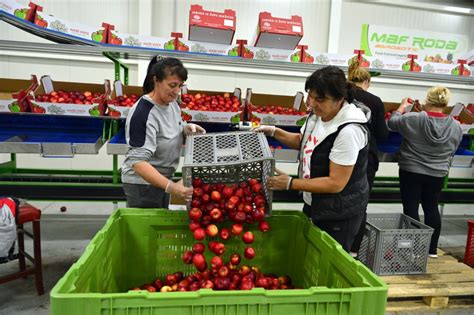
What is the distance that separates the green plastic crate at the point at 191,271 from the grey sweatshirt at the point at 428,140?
5.92ft

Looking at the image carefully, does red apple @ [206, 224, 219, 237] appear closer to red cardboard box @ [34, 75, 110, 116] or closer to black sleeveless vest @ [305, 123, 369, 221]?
black sleeveless vest @ [305, 123, 369, 221]

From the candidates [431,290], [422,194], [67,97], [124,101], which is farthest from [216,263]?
[67,97]

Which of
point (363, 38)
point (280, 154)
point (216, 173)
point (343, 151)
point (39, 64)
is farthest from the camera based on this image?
point (363, 38)

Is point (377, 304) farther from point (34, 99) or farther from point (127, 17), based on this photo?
point (127, 17)

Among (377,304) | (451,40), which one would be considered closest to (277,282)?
(377,304)

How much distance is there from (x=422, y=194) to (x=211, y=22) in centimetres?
244

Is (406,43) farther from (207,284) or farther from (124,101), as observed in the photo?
(207,284)

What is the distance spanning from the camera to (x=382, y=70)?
10.6 ft

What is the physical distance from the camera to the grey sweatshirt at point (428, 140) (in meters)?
2.89

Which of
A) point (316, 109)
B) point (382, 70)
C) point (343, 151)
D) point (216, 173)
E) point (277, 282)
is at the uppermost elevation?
point (382, 70)

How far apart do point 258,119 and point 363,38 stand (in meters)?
4.45

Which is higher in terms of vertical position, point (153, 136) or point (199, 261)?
point (153, 136)

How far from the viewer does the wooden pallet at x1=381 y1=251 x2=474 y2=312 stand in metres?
2.60

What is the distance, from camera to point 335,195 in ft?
5.20
